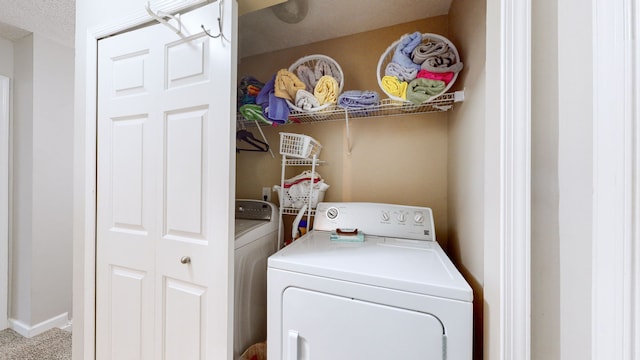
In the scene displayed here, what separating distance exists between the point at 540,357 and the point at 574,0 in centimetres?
82

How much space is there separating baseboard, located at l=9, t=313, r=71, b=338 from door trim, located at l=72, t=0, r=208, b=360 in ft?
4.28

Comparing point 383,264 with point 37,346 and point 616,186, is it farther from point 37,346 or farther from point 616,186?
point 37,346

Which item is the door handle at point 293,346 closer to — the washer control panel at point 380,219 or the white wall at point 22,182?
the washer control panel at point 380,219

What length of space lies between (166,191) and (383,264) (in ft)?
3.65

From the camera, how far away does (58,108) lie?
2332mm

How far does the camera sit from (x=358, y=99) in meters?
1.46

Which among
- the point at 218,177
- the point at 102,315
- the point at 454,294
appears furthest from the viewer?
the point at 102,315

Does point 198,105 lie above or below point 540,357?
above

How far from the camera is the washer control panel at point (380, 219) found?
55.6 inches

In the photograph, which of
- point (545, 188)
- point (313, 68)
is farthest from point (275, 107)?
point (545, 188)

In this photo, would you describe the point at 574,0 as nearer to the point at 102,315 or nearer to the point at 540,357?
the point at 540,357

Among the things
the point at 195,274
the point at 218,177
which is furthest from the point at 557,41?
the point at 195,274

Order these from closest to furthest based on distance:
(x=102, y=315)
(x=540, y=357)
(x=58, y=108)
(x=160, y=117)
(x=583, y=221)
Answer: (x=583, y=221)
(x=540, y=357)
(x=160, y=117)
(x=102, y=315)
(x=58, y=108)

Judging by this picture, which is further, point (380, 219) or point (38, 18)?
point (38, 18)
